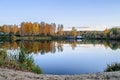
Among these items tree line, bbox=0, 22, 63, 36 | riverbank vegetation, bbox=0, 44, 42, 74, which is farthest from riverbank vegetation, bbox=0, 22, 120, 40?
riverbank vegetation, bbox=0, 44, 42, 74

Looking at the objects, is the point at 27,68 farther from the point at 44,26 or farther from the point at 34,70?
the point at 44,26

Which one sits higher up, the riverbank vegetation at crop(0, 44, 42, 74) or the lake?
the riverbank vegetation at crop(0, 44, 42, 74)

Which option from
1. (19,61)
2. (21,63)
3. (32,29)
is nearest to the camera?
(21,63)

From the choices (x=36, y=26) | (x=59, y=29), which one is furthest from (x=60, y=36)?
(x=36, y=26)

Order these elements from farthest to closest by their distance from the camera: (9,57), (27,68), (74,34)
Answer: (74,34) → (9,57) → (27,68)

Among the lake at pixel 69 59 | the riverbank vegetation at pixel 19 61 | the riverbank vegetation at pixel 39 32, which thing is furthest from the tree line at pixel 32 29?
the riverbank vegetation at pixel 19 61

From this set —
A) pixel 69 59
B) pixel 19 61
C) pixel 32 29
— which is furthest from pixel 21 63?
pixel 32 29

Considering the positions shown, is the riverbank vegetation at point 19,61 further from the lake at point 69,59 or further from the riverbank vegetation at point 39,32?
the riverbank vegetation at point 39,32

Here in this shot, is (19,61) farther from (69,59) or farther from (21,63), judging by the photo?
(69,59)

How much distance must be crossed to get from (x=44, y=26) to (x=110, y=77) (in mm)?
153154

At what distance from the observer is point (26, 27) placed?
15725cm

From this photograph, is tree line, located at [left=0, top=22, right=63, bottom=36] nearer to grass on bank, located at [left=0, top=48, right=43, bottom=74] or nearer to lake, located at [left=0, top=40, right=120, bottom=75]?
lake, located at [left=0, top=40, right=120, bottom=75]

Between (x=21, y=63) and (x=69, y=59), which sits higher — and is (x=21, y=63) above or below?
above

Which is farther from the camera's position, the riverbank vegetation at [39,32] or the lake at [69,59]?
the riverbank vegetation at [39,32]
